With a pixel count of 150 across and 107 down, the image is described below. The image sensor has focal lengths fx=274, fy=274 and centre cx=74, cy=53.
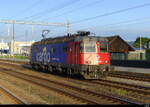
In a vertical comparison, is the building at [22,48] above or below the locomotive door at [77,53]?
above

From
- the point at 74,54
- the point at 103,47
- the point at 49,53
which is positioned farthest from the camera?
the point at 49,53

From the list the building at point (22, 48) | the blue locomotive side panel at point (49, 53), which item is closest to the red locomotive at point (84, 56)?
the blue locomotive side panel at point (49, 53)

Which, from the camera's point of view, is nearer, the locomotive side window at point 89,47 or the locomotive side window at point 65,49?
the locomotive side window at point 89,47

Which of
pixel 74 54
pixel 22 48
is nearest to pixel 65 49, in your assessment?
pixel 74 54

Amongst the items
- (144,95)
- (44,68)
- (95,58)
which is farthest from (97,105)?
(44,68)

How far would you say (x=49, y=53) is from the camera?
25203 millimetres

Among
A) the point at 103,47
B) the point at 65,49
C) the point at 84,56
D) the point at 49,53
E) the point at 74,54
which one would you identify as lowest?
the point at 84,56

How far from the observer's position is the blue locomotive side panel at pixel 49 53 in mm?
22222

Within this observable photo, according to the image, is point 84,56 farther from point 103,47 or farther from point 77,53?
point 103,47

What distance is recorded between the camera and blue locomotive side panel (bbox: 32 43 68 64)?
22222 millimetres

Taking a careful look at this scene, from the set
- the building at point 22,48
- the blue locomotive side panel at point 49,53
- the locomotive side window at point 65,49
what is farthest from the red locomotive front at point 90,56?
the building at point 22,48

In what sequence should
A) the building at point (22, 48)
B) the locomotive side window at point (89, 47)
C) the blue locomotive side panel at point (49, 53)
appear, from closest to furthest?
1. the locomotive side window at point (89, 47)
2. the blue locomotive side panel at point (49, 53)
3. the building at point (22, 48)

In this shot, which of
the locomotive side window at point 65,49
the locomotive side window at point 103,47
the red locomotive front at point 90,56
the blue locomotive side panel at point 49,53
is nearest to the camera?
the red locomotive front at point 90,56

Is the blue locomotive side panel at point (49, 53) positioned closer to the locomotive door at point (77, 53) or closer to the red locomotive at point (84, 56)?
the red locomotive at point (84, 56)
